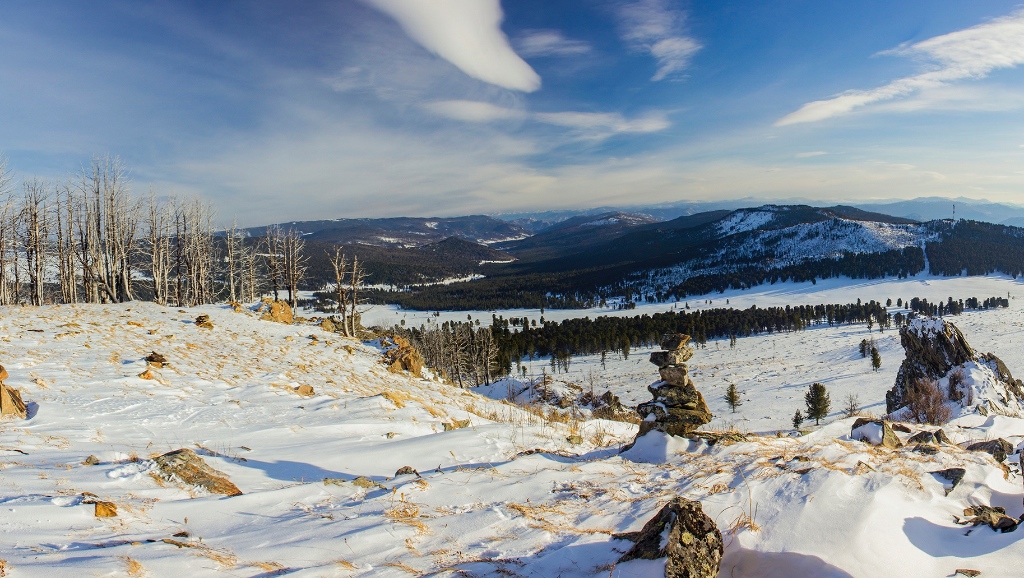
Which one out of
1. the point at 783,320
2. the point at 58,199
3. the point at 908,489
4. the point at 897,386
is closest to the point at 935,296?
the point at 783,320

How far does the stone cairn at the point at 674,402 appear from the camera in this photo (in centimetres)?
853

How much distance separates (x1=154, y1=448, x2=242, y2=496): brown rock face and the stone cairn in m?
6.68

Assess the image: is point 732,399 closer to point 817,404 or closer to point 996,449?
point 817,404

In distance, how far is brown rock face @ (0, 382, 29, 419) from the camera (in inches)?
310

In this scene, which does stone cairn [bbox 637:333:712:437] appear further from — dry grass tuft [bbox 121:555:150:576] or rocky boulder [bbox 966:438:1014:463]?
dry grass tuft [bbox 121:555:150:576]

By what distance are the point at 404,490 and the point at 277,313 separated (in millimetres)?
25502

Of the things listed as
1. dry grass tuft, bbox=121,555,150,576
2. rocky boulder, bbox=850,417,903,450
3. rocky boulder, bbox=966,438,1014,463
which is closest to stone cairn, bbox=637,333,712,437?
rocky boulder, bbox=850,417,903,450

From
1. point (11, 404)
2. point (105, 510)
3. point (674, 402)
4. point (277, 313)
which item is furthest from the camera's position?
point (277, 313)

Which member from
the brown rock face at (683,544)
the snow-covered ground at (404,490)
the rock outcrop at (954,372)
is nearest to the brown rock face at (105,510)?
the snow-covered ground at (404,490)

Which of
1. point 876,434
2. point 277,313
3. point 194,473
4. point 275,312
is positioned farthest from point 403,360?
point 876,434

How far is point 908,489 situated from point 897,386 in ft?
132

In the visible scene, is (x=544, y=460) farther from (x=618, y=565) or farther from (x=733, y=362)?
(x=733, y=362)

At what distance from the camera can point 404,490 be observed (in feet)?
18.9

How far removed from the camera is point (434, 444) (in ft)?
27.7
